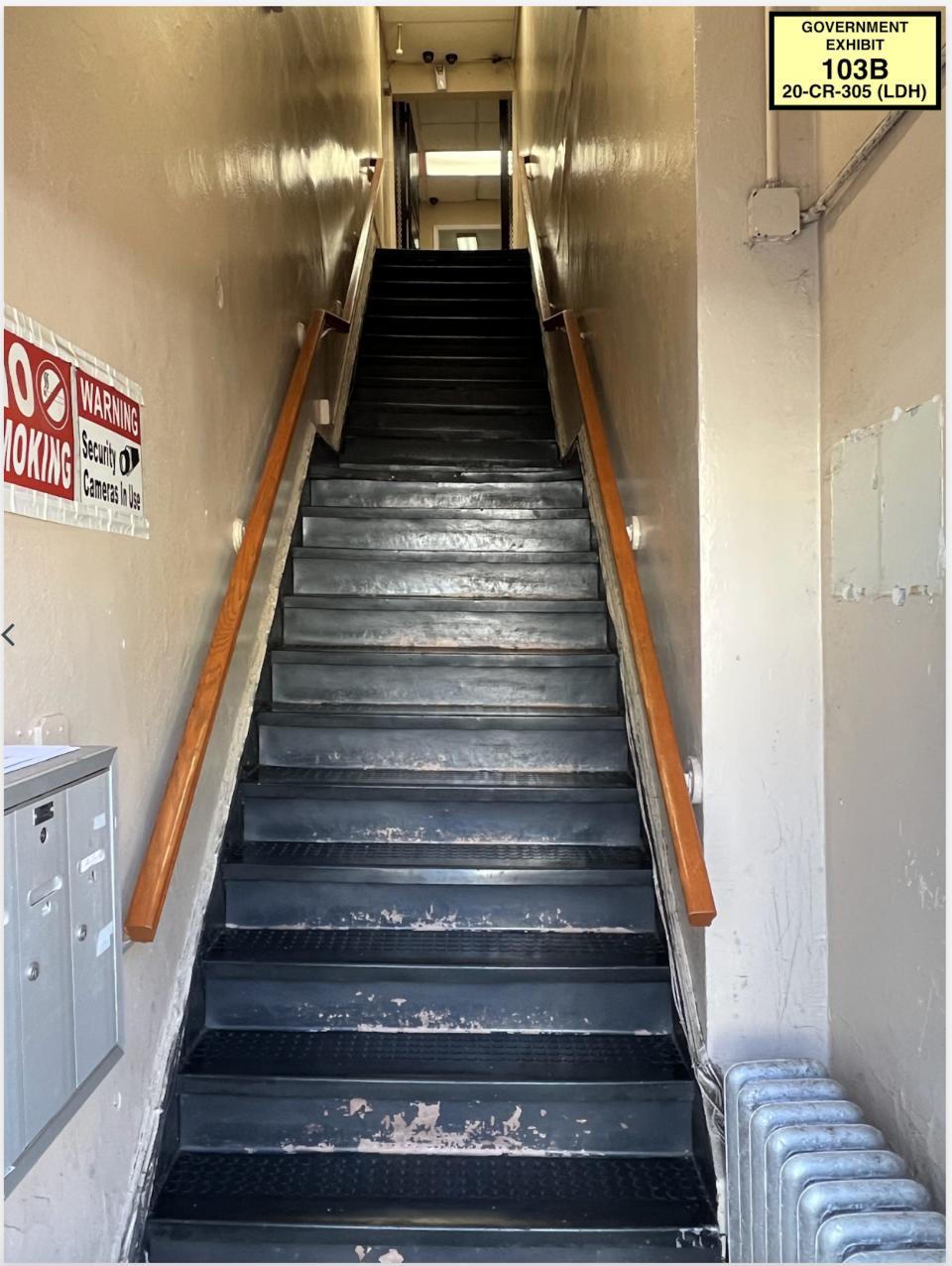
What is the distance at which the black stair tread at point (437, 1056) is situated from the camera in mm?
2172

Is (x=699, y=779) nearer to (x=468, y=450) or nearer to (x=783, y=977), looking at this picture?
(x=783, y=977)

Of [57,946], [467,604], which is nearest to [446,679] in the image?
[467,604]

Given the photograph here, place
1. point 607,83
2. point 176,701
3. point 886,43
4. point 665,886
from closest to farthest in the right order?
point 886,43 → point 176,701 → point 665,886 → point 607,83

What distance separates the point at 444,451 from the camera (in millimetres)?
4738

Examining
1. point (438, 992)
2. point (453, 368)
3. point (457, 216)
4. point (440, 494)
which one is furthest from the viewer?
point (457, 216)

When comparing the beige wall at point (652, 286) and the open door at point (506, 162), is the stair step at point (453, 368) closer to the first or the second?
the beige wall at point (652, 286)

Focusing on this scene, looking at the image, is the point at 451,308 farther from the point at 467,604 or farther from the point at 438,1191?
the point at 438,1191

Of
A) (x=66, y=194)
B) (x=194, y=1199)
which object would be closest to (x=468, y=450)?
(x=66, y=194)

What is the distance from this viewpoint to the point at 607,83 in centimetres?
347

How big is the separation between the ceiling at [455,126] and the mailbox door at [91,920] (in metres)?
9.70

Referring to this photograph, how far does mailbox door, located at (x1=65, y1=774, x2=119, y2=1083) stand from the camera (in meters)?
1.45

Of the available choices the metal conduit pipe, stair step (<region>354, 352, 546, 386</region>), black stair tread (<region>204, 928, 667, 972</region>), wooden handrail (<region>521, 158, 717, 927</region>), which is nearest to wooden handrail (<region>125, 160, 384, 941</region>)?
black stair tread (<region>204, 928, 667, 972</region>)

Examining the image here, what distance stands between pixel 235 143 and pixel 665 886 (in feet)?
8.99

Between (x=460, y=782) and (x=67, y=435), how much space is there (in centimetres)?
163
